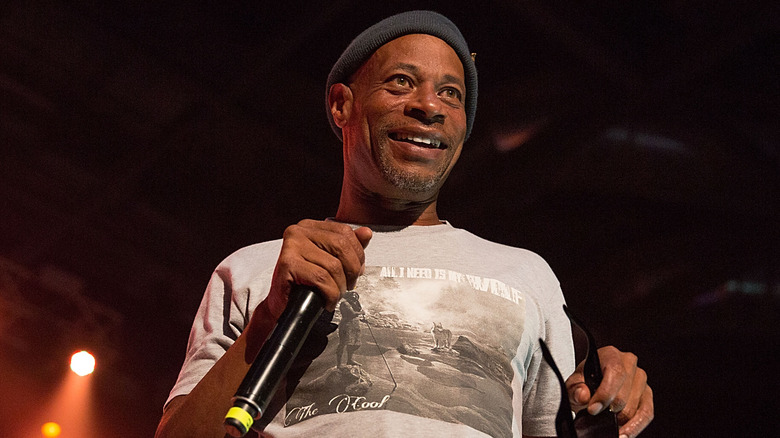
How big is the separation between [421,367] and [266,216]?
2.80 m

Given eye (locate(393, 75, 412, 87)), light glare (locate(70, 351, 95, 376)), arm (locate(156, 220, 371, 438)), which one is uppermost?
light glare (locate(70, 351, 95, 376))

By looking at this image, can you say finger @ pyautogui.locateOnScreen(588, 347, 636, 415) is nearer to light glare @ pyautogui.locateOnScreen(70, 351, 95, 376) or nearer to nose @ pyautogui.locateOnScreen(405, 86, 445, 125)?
nose @ pyautogui.locateOnScreen(405, 86, 445, 125)

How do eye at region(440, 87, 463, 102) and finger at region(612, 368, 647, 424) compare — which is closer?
finger at region(612, 368, 647, 424)

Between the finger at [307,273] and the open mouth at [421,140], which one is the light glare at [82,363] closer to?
the open mouth at [421,140]

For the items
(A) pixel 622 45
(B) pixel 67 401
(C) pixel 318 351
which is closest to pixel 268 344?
(C) pixel 318 351

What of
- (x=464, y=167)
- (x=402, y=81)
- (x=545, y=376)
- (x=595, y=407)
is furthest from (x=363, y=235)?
(x=464, y=167)

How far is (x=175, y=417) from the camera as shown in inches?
55.1

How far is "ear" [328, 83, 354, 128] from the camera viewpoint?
2.04 meters

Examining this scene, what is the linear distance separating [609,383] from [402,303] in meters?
0.42

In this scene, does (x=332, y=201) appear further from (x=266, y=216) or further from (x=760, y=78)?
(x=760, y=78)

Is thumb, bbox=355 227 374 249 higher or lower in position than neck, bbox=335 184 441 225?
lower

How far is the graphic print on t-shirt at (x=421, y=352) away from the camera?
4.39 feet

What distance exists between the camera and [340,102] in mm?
2084

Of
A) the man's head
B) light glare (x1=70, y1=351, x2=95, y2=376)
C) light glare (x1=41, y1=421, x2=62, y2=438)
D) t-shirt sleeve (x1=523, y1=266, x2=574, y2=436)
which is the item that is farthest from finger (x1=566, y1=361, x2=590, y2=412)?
light glare (x1=41, y1=421, x2=62, y2=438)
